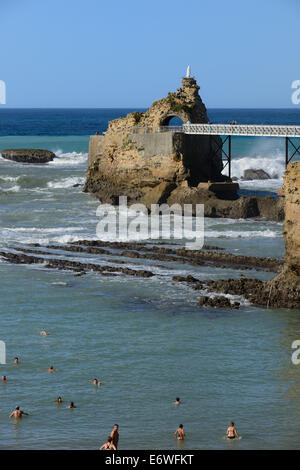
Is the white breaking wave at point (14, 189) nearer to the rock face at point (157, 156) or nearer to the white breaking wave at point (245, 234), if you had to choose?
the rock face at point (157, 156)

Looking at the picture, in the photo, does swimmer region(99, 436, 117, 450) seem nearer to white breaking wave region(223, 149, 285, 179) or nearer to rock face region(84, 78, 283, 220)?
rock face region(84, 78, 283, 220)

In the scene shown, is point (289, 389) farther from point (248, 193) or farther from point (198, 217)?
point (248, 193)

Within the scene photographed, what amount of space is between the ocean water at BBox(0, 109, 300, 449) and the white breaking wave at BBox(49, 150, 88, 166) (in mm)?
51881

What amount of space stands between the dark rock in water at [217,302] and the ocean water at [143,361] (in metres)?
0.46

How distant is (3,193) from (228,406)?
50.7 m

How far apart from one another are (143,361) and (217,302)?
696 cm

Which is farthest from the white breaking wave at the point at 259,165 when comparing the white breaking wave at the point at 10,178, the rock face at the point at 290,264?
the rock face at the point at 290,264

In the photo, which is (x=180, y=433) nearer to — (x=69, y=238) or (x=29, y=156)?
(x=69, y=238)

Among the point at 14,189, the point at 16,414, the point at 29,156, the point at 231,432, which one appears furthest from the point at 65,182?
the point at 231,432

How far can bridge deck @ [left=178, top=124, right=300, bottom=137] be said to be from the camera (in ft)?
186

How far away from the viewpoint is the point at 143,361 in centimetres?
2812

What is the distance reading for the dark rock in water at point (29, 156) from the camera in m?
97.2

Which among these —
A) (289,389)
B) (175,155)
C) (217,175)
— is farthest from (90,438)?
(217,175)

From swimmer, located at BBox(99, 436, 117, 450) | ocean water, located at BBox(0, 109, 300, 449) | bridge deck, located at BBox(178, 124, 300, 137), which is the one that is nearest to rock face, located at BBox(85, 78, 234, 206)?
bridge deck, located at BBox(178, 124, 300, 137)
